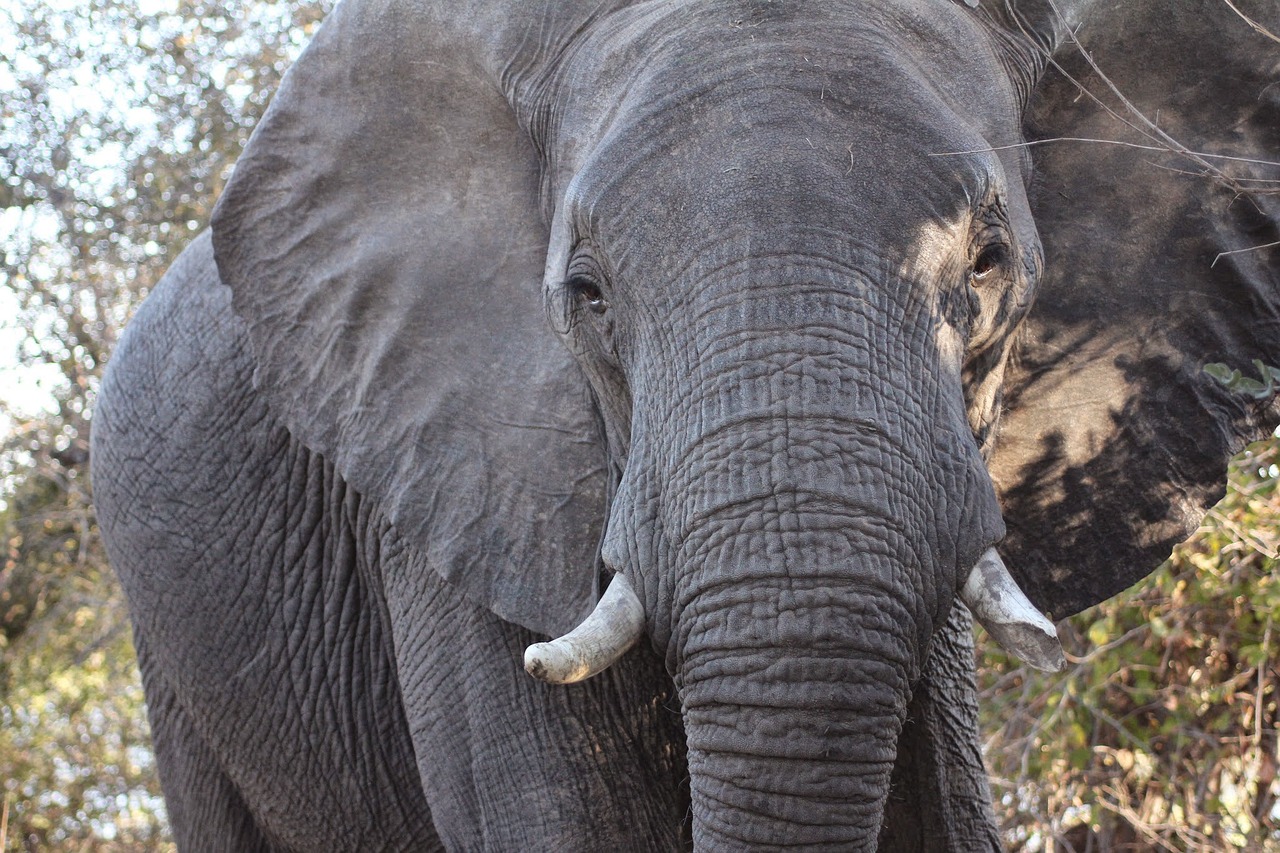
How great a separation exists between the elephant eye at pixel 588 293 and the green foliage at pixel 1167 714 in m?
2.50

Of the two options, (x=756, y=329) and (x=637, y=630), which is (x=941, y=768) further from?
(x=756, y=329)

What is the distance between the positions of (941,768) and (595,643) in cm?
117

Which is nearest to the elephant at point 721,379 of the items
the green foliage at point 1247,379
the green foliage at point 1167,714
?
the green foliage at point 1247,379

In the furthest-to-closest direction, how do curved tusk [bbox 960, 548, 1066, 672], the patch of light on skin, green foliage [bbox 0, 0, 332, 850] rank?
green foliage [bbox 0, 0, 332, 850], the patch of light on skin, curved tusk [bbox 960, 548, 1066, 672]

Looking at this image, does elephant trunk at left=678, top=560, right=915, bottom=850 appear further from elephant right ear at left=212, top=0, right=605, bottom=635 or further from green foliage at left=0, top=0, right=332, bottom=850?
green foliage at left=0, top=0, right=332, bottom=850

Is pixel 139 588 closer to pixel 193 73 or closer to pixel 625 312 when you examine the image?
pixel 625 312

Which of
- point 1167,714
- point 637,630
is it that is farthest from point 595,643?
point 1167,714

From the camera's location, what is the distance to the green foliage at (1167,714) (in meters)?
4.96

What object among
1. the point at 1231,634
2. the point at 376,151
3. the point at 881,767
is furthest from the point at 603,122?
the point at 1231,634

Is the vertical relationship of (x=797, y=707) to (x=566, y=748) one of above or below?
above

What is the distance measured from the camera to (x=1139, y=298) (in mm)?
3492

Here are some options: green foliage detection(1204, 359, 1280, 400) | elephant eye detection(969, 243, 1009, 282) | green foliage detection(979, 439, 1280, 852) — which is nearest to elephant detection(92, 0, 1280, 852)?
elephant eye detection(969, 243, 1009, 282)

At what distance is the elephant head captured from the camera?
2.50 m

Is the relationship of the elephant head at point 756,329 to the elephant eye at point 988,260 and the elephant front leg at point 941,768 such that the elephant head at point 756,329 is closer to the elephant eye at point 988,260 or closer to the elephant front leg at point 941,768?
the elephant eye at point 988,260
